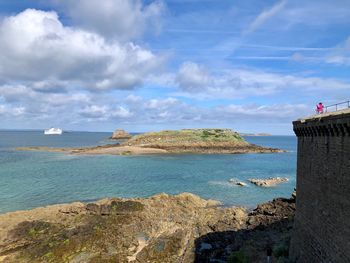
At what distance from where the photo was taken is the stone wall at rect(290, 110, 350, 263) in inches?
562

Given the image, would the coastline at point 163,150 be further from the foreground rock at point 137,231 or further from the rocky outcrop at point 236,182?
the foreground rock at point 137,231

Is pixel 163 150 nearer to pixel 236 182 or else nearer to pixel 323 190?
pixel 236 182

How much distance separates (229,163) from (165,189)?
35.7m

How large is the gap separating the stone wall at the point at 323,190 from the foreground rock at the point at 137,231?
18.9ft

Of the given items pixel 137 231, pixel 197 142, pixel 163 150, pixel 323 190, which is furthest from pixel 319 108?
pixel 197 142

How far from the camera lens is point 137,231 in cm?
2933

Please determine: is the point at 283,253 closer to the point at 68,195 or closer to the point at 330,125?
the point at 330,125

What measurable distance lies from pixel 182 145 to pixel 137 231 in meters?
86.2

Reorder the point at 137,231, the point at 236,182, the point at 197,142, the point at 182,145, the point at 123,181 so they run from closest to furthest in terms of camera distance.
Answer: the point at 137,231
the point at 236,182
the point at 123,181
the point at 182,145
the point at 197,142

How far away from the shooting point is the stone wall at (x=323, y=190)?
1427cm

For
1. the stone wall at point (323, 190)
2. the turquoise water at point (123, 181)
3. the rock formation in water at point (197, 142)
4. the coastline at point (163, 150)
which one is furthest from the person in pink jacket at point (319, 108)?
the rock formation in water at point (197, 142)

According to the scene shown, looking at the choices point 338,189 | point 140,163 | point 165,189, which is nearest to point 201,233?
point 338,189

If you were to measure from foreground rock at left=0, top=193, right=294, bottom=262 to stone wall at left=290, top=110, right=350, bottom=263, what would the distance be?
5767 millimetres

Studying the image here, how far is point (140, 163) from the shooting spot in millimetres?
78562
